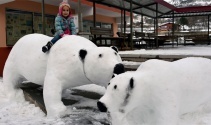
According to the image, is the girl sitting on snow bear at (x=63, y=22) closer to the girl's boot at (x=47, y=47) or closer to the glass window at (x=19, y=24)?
the girl's boot at (x=47, y=47)

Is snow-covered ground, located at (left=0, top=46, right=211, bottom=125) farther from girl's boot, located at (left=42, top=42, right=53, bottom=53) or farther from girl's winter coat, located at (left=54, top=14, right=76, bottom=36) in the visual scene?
girl's winter coat, located at (left=54, top=14, right=76, bottom=36)

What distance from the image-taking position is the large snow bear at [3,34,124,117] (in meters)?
3.14

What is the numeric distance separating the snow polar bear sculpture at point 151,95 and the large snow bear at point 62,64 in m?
0.44

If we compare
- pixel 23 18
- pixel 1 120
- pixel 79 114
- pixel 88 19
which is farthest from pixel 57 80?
pixel 88 19

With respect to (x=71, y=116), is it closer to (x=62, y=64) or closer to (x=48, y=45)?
(x=62, y=64)

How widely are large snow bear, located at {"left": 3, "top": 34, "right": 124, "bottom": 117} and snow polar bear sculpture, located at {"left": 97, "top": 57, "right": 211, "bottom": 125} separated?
1.46ft

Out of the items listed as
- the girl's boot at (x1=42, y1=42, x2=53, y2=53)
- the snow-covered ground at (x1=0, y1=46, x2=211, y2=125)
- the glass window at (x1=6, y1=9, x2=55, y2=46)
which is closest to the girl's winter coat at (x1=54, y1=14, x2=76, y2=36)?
the girl's boot at (x1=42, y1=42, x2=53, y2=53)

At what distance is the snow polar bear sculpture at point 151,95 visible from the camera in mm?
2488

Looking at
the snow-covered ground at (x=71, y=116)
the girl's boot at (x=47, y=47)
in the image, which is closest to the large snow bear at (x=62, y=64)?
the girl's boot at (x=47, y=47)

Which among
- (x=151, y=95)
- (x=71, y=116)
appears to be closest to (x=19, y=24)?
(x=71, y=116)

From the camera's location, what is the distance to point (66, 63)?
359 cm

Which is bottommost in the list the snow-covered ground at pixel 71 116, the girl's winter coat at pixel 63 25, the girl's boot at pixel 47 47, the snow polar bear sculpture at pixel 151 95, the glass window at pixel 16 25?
the snow-covered ground at pixel 71 116

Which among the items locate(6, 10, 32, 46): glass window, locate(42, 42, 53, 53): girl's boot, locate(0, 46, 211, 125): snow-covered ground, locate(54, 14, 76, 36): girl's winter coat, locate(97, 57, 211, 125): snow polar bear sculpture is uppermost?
locate(6, 10, 32, 46): glass window

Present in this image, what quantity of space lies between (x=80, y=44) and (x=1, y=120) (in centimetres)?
156
